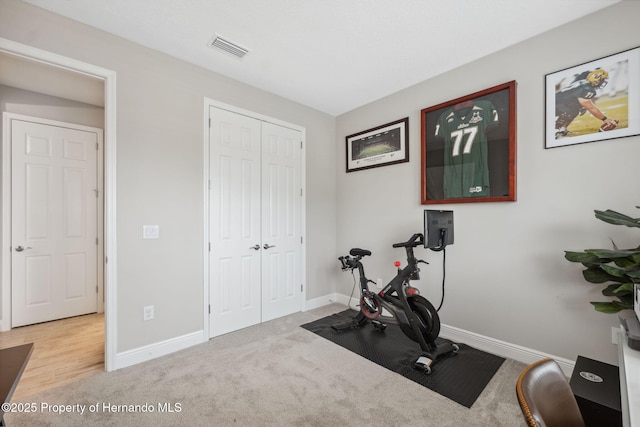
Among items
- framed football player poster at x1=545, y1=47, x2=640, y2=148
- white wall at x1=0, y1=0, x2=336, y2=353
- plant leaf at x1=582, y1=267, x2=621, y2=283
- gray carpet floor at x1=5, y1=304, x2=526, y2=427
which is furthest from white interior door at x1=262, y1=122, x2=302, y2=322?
plant leaf at x1=582, y1=267, x2=621, y2=283

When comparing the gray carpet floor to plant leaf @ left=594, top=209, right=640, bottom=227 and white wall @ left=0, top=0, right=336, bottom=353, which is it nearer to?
white wall @ left=0, top=0, right=336, bottom=353

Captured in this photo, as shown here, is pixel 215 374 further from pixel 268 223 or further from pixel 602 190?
pixel 602 190

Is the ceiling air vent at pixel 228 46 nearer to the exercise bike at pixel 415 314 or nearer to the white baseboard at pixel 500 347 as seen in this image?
the exercise bike at pixel 415 314

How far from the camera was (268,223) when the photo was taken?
11.1 feet

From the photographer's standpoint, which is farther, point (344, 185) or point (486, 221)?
point (344, 185)

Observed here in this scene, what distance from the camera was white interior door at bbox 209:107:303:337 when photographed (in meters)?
2.93

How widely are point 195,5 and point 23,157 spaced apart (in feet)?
9.47

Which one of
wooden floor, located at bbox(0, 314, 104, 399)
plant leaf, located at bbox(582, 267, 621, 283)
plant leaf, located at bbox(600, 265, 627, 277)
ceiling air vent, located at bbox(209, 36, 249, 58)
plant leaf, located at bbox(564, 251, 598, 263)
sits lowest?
wooden floor, located at bbox(0, 314, 104, 399)

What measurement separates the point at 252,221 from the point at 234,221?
0.75 ft

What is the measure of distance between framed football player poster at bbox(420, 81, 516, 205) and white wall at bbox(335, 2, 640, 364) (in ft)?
0.27

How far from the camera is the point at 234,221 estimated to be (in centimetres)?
307

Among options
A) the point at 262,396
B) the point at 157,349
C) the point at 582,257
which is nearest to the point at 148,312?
the point at 157,349

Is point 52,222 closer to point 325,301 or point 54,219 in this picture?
point 54,219

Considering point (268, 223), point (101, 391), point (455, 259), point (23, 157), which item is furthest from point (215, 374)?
point (23, 157)
